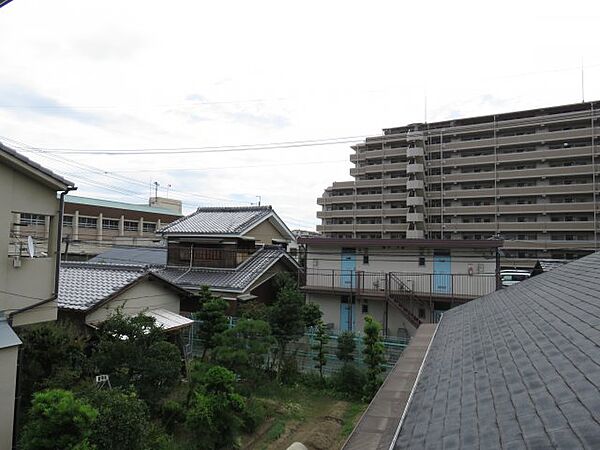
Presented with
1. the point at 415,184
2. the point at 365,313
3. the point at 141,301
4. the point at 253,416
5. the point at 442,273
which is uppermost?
the point at 415,184

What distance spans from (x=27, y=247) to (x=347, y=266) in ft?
49.6

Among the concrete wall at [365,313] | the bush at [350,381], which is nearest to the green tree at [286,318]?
the bush at [350,381]

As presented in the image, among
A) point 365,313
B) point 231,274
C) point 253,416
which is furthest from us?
point 231,274

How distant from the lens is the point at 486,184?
142 ft

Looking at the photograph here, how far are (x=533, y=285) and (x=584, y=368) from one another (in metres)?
6.19

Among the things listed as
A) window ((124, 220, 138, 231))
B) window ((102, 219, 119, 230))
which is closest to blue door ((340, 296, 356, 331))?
window ((102, 219, 119, 230))

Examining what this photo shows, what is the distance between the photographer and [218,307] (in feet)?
43.9

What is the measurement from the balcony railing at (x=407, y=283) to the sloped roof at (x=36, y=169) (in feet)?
44.0

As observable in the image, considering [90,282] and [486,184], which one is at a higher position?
[486,184]

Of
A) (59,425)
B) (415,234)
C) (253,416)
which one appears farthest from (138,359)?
(415,234)

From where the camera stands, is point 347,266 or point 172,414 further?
point 347,266

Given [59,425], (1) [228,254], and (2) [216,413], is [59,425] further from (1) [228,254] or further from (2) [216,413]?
(1) [228,254]

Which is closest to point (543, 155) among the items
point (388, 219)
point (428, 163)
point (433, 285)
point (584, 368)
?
point (428, 163)

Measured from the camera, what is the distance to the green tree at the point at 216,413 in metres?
7.57
